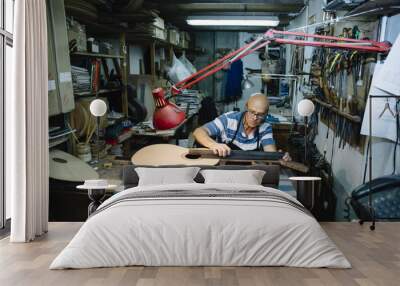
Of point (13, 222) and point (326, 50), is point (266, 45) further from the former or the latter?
point (13, 222)

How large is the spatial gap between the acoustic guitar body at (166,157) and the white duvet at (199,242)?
1.32 metres

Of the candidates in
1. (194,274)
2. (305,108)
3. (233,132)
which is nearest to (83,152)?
(233,132)

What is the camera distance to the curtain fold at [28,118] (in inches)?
156

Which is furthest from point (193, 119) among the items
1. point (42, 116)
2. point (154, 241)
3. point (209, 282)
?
point (209, 282)

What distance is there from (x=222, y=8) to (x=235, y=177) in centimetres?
158

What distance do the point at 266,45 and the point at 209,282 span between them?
7.72 feet

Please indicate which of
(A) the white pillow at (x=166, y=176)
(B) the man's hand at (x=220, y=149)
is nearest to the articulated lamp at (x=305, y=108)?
(B) the man's hand at (x=220, y=149)

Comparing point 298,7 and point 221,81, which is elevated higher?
point 298,7

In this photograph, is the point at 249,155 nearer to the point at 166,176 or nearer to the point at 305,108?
the point at 305,108

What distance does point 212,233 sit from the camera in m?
3.33

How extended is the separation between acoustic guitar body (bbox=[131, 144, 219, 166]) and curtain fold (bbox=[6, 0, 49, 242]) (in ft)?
3.02

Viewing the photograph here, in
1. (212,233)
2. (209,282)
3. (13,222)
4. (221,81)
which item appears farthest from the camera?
(221,81)

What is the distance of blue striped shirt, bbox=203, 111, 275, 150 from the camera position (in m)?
4.68

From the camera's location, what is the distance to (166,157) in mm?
4727
